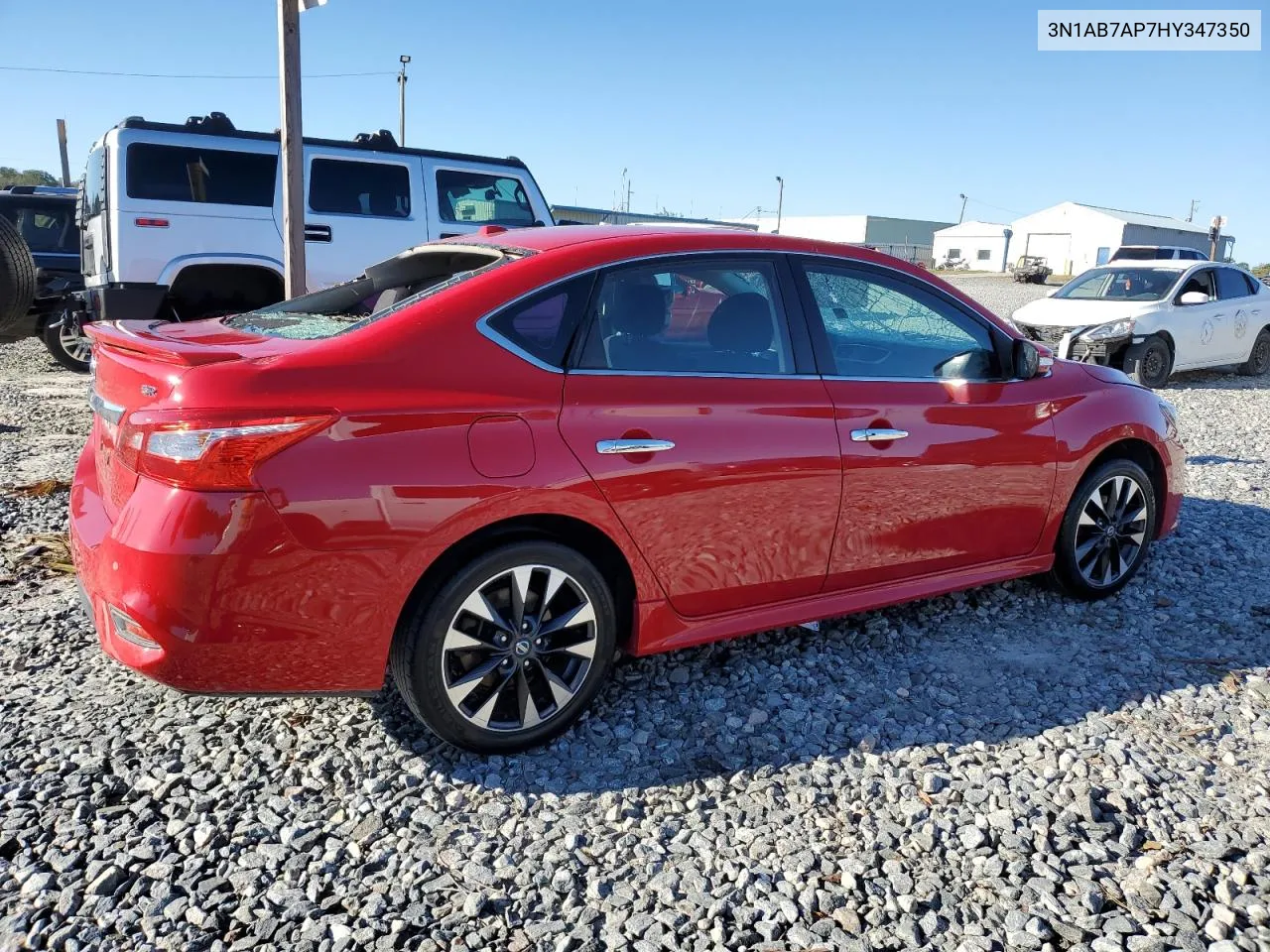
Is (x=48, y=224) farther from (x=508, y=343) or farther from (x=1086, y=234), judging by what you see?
(x=1086, y=234)

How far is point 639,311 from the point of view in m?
3.23

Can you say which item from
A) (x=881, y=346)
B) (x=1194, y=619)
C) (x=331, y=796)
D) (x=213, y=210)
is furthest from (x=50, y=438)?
(x=1194, y=619)

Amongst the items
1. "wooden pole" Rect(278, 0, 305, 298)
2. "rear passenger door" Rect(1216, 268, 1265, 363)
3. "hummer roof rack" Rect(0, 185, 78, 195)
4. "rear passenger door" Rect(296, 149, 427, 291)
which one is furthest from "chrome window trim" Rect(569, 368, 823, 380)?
"rear passenger door" Rect(1216, 268, 1265, 363)

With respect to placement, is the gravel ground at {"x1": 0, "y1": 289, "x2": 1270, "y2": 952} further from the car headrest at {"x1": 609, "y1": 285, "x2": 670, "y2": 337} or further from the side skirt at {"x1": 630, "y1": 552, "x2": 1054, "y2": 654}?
the car headrest at {"x1": 609, "y1": 285, "x2": 670, "y2": 337}

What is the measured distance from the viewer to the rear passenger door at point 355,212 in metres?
8.90

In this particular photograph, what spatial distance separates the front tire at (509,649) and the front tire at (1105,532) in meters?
2.34

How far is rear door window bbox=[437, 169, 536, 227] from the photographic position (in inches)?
369

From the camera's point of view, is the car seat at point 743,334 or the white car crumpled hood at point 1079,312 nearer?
the car seat at point 743,334

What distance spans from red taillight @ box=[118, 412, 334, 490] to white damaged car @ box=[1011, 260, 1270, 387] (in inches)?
395

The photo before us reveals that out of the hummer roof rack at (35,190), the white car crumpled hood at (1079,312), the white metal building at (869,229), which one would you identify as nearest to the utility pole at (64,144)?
the hummer roof rack at (35,190)

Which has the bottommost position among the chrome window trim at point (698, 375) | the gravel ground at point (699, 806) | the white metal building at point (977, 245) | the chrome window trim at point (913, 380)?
the gravel ground at point (699, 806)

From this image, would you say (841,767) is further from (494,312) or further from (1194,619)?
(1194,619)

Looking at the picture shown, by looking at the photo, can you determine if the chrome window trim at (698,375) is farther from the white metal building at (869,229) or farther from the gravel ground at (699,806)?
the white metal building at (869,229)

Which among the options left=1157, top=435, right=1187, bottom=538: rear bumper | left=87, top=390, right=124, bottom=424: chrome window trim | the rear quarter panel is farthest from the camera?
left=1157, top=435, right=1187, bottom=538: rear bumper
